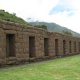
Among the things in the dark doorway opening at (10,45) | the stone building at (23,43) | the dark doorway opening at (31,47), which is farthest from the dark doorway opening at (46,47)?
the dark doorway opening at (10,45)

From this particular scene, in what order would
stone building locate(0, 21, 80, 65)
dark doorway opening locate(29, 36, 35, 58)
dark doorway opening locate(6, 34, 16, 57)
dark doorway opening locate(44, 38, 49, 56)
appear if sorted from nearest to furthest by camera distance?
stone building locate(0, 21, 80, 65) < dark doorway opening locate(6, 34, 16, 57) < dark doorway opening locate(29, 36, 35, 58) < dark doorway opening locate(44, 38, 49, 56)

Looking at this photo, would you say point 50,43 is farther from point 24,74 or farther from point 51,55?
point 24,74

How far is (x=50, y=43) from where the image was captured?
2738 cm

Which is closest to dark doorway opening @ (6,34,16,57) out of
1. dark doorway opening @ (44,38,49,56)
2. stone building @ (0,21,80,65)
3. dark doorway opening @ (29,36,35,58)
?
stone building @ (0,21,80,65)

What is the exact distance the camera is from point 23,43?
20875mm

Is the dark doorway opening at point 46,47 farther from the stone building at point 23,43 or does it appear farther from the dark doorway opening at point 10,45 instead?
the dark doorway opening at point 10,45

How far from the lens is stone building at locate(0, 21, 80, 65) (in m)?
18.0

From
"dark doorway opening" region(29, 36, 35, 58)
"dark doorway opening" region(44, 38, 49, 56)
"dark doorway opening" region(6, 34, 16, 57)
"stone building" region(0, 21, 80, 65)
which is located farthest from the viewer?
"dark doorway opening" region(44, 38, 49, 56)

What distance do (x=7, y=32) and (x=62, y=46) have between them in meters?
14.3

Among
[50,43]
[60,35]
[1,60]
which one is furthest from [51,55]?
[1,60]

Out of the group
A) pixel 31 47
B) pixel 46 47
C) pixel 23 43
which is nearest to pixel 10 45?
pixel 23 43

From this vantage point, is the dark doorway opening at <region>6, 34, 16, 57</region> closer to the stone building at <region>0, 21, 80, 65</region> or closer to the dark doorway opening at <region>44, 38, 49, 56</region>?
the stone building at <region>0, 21, 80, 65</region>

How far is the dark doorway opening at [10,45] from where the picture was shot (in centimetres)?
1933

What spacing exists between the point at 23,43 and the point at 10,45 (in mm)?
1368
